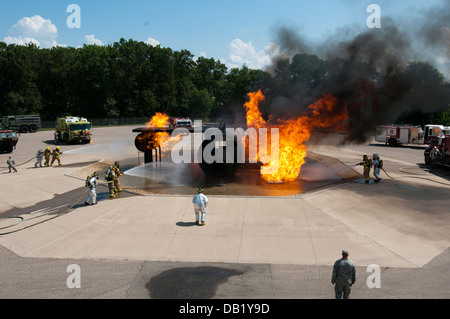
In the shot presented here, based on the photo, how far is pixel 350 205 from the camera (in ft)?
47.3

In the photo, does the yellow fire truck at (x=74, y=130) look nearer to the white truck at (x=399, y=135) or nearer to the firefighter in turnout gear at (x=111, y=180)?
the firefighter in turnout gear at (x=111, y=180)

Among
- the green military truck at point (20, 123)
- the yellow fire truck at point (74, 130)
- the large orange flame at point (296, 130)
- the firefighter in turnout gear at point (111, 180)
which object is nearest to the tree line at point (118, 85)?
the green military truck at point (20, 123)

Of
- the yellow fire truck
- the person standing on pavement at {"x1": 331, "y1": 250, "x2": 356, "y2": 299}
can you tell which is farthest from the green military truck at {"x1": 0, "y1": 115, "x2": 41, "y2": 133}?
the person standing on pavement at {"x1": 331, "y1": 250, "x2": 356, "y2": 299}

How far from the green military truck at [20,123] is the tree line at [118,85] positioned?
19.3m

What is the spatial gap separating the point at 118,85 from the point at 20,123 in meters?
32.1

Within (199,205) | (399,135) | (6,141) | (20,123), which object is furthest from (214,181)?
(20,123)

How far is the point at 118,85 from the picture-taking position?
3063 inches

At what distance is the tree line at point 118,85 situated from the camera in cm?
5931

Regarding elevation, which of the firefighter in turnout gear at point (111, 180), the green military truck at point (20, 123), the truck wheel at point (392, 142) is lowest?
the firefighter in turnout gear at point (111, 180)

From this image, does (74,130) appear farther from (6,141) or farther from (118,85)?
(118,85)

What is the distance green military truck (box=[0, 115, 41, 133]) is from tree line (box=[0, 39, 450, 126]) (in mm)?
19326

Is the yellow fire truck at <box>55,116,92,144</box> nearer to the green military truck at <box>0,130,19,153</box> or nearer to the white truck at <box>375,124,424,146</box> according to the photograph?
the green military truck at <box>0,130,19,153</box>
